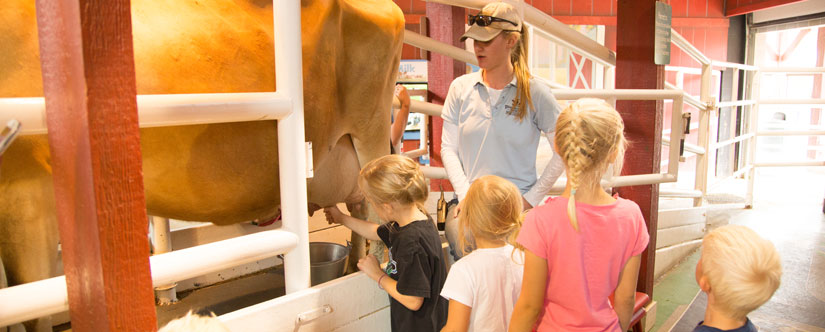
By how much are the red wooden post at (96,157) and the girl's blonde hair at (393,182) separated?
0.89 m

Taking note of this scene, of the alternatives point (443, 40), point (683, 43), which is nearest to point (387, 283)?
point (443, 40)

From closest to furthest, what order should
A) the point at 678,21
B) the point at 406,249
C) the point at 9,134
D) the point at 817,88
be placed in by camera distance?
the point at 9,134 < the point at 406,249 < the point at 678,21 < the point at 817,88

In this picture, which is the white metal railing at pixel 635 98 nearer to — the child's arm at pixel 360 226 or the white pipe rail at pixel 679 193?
the child's arm at pixel 360 226

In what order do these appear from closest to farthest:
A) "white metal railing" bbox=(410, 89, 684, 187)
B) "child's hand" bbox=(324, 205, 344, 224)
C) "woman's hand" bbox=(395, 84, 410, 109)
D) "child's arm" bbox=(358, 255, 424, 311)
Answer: "child's arm" bbox=(358, 255, 424, 311)
"child's hand" bbox=(324, 205, 344, 224)
"white metal railing" bbox=(410, 89, 684, 187)
"woman's hand" bbox=(395, 84, 410, 109)

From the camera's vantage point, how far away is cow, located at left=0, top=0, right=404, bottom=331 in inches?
55.2

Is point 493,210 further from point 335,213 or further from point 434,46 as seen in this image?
point 434,46

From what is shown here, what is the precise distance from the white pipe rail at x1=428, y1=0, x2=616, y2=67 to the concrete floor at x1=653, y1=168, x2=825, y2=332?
1539 mm

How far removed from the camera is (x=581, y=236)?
1.43 m

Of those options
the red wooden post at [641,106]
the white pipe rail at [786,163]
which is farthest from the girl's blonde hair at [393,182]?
the white pipe rail at [786,163]

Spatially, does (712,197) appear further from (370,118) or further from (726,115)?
(370,118)

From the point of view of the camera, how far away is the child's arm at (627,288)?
151 centimetres

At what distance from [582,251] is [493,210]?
0.24 m

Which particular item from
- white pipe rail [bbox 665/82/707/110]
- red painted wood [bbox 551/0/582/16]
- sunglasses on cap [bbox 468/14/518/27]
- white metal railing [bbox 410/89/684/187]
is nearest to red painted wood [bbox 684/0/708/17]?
red painted wood [bbox 551/0/582/16]

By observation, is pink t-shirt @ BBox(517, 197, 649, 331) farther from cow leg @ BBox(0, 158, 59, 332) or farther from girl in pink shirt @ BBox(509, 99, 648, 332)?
cow leg @ BBox(0, 158, 59, 332)
